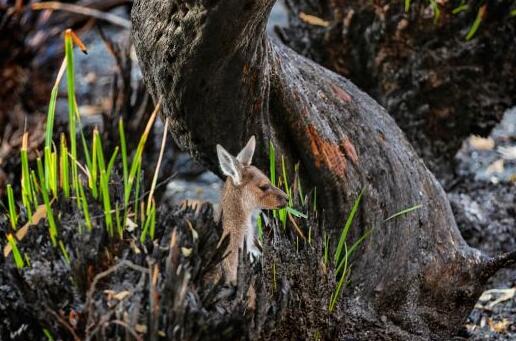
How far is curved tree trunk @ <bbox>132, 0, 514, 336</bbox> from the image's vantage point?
243 cm

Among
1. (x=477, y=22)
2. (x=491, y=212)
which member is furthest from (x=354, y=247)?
(x=491, y=212)

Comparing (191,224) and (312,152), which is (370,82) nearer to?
(312,152)

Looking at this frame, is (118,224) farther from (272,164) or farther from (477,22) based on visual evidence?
(477,22)

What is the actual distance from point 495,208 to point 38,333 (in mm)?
2975

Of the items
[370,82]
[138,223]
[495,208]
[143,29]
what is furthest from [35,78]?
[138,223]

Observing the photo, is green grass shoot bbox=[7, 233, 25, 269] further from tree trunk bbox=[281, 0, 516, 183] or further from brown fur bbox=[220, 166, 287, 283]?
tree trunk bbox=[281, 0, 516, 183]

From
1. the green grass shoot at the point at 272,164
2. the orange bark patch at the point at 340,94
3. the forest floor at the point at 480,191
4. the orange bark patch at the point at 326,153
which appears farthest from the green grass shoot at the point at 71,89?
the forest floor at the point at 480,191

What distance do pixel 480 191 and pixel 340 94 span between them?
1.89 meters

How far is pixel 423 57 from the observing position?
14.3 ft

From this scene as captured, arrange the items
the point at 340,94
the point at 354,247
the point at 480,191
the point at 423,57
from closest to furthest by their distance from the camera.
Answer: the point at 354,247
the point at 340,94
the point at 423,57
the point at 480,191

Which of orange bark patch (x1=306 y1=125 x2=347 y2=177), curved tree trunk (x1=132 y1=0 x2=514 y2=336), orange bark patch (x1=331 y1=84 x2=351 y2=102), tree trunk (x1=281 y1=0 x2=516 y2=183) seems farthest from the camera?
tree trunk (x1=281 y1=0 x2=516 y2=183)

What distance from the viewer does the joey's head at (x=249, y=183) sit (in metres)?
2.45

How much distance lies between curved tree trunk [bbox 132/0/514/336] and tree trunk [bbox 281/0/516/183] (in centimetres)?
105

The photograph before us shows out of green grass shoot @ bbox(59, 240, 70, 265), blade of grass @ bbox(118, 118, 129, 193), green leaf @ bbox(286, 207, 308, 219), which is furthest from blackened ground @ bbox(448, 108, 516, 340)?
green grass shoot @ bbox(59, 240, 70, 265)
